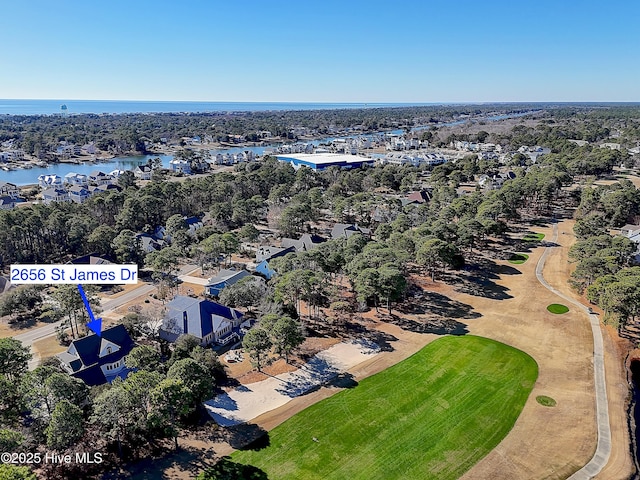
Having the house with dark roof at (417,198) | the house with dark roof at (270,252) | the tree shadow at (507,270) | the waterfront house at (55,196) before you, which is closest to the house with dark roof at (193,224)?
the house with dark roof at (270,252)

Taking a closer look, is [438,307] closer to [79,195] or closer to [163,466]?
[163,466]

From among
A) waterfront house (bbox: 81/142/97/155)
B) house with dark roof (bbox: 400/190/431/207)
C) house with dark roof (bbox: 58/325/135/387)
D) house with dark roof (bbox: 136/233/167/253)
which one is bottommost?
house with dark roof (bbox: 58/325/135/387)

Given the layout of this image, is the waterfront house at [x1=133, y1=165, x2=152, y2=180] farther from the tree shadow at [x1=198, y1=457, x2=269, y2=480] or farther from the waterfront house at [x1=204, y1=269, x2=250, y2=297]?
the tree shadow at [x1=198, y1=457, x2=269, y2=480]

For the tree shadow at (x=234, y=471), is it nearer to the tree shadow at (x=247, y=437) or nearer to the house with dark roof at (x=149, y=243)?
the tree shadow at (x=247, y=437)

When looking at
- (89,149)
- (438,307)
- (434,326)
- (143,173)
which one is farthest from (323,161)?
(89,149)

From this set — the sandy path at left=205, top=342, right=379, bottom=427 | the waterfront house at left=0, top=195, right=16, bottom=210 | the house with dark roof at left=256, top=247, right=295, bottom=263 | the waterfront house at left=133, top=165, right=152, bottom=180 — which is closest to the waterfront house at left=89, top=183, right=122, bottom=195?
the waterfront house at left=0, top=195, right=16, bottom=210

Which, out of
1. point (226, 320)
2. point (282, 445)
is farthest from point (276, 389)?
point (226, 320)

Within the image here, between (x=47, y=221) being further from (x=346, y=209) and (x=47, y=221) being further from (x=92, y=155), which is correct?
(x=92, y=155)
